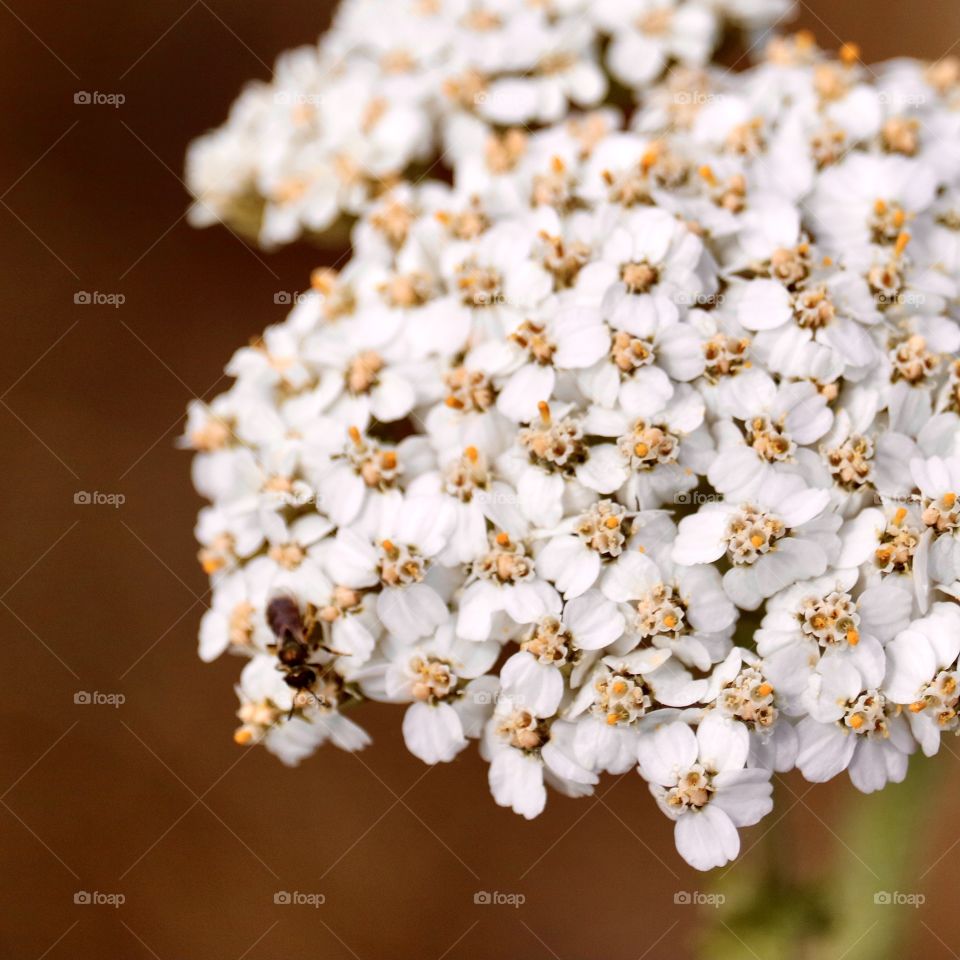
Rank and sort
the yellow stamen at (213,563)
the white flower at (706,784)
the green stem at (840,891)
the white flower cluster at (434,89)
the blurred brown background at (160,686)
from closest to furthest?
the white flower at (706,784), the yellow stamen at (213,563), the green stem at (840,891), the white flower cluster at (434,89), the blurred brown background at (160,686)

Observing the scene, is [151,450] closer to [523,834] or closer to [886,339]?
[523,834]

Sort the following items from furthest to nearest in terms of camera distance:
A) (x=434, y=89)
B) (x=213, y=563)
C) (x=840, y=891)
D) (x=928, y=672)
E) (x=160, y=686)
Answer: (x=160, y=686)
(x=434, y=89)
(x=840, y=891)
(x=213, y=563)
(x=928, y=672)

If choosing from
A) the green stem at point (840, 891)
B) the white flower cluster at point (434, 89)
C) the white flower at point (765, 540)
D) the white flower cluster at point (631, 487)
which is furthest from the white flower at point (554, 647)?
the white flower cluster at point (434, 89)

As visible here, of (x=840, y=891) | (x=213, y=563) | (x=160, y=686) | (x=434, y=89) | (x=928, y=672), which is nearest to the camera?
(x=928, y=672)

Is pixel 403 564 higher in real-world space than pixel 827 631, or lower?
higher

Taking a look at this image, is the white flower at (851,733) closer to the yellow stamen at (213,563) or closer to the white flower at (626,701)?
the white flower at (626,701)

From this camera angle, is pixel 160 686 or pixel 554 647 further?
pixel 160 686

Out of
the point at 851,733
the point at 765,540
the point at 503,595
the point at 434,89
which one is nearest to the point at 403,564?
the point at 503,595

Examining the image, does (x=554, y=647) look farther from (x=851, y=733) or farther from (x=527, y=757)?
(x=851, y=733)
